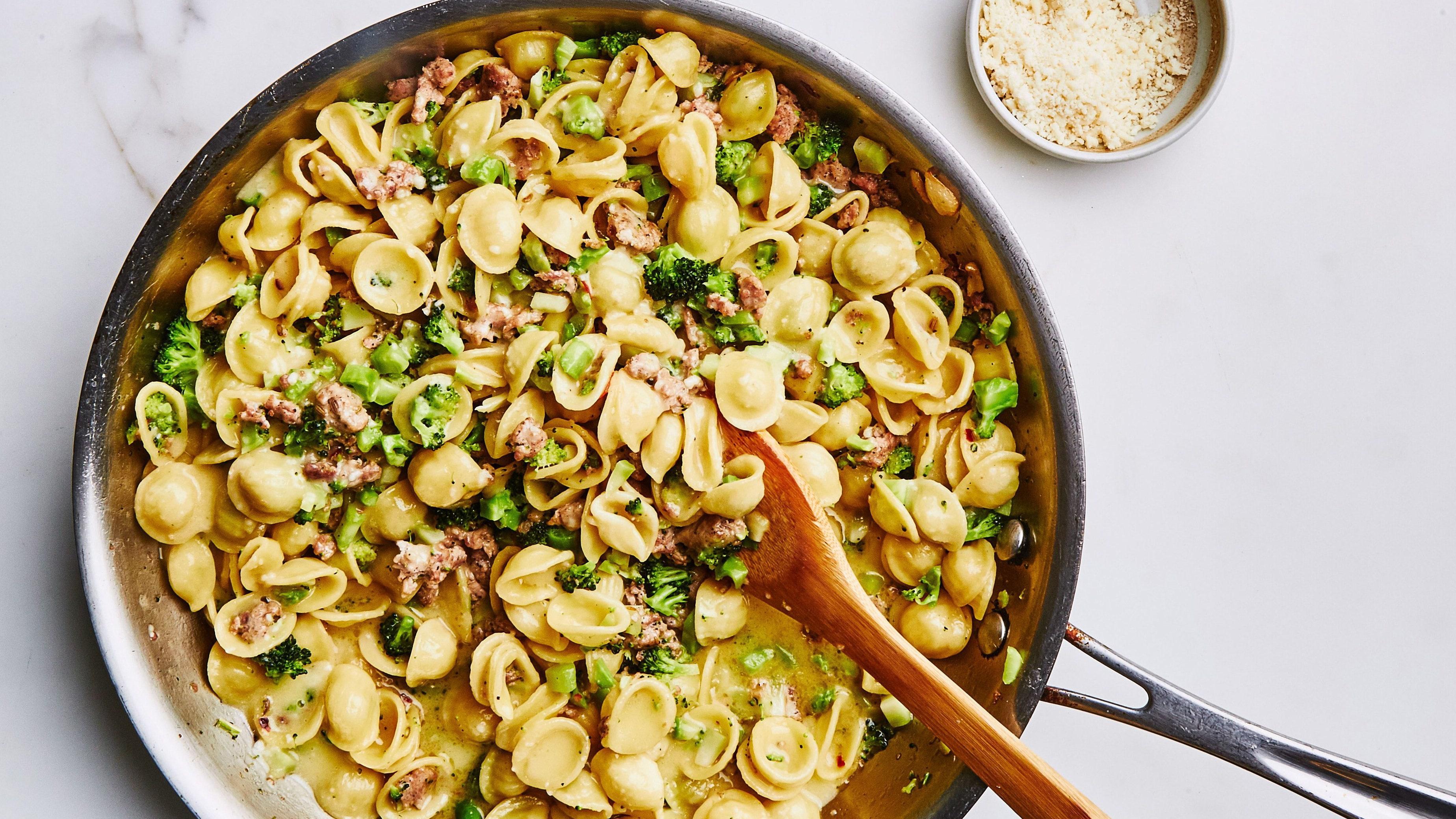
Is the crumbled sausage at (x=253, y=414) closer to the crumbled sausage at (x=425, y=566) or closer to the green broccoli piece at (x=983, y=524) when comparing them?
the crumbled sausage at (x=425, y=566)

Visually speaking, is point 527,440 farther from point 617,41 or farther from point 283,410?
point 617,41

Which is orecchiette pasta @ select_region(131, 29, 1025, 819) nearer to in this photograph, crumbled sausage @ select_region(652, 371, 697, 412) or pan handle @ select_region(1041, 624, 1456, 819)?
crumbled sausage @ select_region(652, 371, 697, 412)

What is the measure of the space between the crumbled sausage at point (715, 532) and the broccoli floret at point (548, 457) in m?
0.52

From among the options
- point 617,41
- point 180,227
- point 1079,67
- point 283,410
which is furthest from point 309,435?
point 1079,67

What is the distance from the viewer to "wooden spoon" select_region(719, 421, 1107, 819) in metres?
2.82

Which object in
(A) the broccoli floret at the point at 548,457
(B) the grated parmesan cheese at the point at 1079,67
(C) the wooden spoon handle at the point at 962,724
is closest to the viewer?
(C) the wooden spoon handle at the point at 962,724

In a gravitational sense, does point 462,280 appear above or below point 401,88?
below

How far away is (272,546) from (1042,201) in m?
3.12

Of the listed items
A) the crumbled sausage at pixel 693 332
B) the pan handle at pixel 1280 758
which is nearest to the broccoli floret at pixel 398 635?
the crumbled sausage at pixel 693 332

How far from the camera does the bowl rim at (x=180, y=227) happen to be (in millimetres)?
2881

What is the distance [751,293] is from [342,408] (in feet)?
4.59

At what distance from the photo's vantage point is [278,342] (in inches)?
120

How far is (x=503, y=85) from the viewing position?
3.15m

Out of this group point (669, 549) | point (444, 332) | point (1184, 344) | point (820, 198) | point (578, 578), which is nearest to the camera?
point (444, 332)
